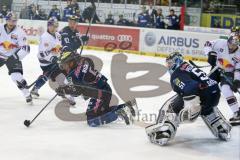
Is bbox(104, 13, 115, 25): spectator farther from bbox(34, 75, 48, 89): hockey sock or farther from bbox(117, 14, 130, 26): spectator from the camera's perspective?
bbox(34, 75, 48, 89): hockey sock

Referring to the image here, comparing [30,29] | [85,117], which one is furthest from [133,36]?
[85,117]

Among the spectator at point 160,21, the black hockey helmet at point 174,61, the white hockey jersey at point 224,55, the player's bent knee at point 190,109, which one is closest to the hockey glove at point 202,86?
the player's bent knee at point 190,109

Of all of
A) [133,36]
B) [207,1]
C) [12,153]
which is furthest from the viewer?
[207,1]

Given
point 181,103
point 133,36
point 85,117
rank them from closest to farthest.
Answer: point 181,103 < point 85,117 < point 133,36

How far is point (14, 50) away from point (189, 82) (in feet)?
11.5

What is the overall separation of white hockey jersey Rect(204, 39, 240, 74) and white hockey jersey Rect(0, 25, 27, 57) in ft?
9.26

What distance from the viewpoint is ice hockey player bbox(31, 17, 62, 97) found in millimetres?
7766

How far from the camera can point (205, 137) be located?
5.84 m

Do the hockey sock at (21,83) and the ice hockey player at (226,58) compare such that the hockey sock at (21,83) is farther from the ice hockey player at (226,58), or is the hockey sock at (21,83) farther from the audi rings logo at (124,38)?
the audi rings logo at (124,38)

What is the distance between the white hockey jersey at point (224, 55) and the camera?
6867 millimetres

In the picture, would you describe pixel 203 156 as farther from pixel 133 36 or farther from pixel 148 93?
pixel 133 36

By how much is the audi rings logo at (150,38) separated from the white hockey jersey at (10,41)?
6286 mm

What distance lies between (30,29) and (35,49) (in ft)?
5.32

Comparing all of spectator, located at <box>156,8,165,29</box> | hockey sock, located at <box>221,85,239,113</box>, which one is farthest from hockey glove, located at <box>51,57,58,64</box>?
spectator, located at <box>156,8,165,29</box>
